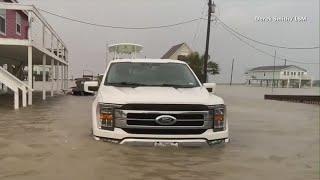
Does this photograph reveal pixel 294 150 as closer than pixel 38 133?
Yes

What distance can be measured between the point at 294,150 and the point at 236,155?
1588 mm

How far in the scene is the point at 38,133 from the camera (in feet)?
35.6

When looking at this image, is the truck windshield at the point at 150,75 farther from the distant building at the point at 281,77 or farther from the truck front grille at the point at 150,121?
the distant building at the point at 281,77

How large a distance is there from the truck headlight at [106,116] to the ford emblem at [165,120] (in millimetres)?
668

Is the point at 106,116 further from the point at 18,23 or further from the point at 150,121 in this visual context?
the point at 18,23

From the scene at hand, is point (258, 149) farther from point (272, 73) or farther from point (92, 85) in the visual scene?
point (272, 73)

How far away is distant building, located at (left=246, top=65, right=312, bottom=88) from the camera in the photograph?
326 ft

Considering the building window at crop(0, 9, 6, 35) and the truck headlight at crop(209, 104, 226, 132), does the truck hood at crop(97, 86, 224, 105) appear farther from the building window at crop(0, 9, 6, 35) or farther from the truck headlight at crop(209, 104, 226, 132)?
the building window at crop(0, 9, 6, 35)

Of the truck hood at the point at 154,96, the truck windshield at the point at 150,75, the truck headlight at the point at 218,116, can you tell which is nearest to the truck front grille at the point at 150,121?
the truck hood at the point at 154,96

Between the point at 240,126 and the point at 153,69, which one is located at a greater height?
the point at 153,69

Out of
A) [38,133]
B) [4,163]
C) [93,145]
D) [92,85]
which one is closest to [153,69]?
[92,85]

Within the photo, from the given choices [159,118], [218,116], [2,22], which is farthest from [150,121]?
[2,22]

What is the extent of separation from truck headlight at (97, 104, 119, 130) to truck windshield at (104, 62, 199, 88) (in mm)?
1156

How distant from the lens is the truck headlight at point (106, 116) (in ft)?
26.6
